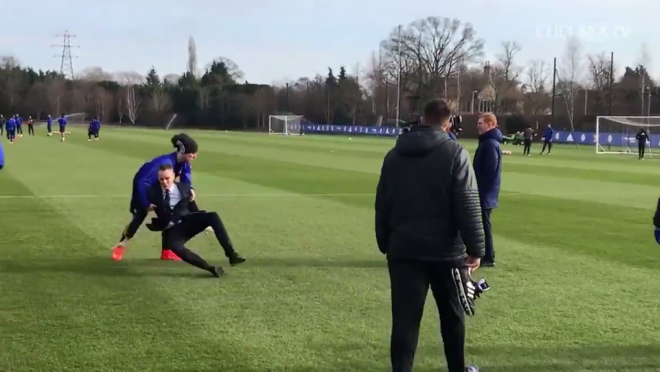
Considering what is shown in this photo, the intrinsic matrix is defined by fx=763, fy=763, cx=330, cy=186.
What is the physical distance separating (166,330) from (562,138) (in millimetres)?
58770

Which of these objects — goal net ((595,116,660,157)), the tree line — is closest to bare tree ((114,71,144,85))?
the tree line

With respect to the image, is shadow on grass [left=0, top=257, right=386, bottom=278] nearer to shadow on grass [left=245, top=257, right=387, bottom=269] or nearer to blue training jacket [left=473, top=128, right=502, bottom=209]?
shadow on grass [left=245, top=257, right=387, bottom=269]

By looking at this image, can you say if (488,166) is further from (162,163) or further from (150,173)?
(150,173)

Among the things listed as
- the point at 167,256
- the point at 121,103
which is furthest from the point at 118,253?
the point at 121,103

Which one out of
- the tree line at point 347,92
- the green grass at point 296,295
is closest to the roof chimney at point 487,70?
the tree line at point 347,92

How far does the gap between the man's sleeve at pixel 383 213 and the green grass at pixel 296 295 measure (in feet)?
4.00

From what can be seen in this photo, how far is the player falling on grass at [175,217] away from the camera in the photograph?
888 cm

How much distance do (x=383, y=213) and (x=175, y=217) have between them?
4553 millimetres

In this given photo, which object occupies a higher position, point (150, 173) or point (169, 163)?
point (169, 163)

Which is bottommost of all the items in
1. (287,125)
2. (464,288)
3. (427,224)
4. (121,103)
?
(464,288)

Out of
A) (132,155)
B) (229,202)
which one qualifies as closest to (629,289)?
(229,202)

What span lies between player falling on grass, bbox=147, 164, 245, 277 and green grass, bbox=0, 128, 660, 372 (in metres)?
0.41

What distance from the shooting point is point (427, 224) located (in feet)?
15.7

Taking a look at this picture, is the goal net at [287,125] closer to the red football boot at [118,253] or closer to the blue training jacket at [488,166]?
the red football boot at [118,253]
